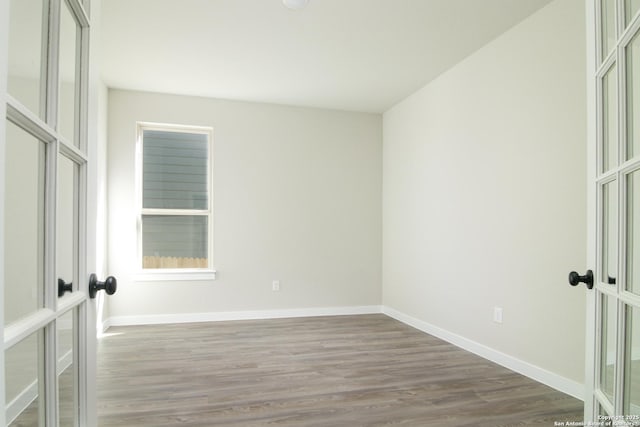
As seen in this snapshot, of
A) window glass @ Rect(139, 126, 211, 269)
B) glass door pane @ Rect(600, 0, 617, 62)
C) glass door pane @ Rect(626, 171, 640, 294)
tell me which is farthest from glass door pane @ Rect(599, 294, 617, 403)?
window glass @ Rect(139, 126, 211, 269)

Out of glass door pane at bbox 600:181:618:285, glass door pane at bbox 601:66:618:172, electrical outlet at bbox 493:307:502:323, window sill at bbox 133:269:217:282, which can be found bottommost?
electrical outlet at bbox 493:307:502:323

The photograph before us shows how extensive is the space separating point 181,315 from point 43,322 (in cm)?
411

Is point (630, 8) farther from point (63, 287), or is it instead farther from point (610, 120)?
point (63, 287)

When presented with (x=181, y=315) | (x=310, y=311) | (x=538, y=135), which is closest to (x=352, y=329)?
(x=310, y=311)

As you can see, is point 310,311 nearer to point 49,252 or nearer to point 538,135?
point 538,135

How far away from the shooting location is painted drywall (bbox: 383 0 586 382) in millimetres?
2615

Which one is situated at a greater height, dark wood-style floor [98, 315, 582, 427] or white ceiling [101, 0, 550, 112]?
white ceiling [101, 0, 550, 112]

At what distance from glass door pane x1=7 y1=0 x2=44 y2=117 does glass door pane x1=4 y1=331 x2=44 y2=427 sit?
419mm

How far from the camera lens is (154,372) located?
2971mm

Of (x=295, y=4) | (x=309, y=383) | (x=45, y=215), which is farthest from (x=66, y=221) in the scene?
(x=295, y=4)

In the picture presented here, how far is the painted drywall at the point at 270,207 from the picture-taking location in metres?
4.52

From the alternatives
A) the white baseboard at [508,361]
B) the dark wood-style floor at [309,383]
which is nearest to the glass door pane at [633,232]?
the dark wood-style floor at [309,383]

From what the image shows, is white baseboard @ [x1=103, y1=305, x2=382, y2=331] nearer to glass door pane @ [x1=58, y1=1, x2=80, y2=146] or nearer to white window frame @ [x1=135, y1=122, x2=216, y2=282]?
white window frame @ [x1=135, y1=122, x2=216, y2=282]

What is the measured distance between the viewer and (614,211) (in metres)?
1.12
